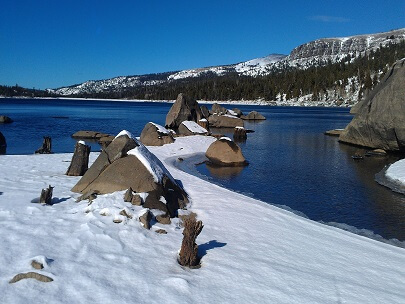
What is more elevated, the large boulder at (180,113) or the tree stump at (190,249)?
the large boulder at (180,113)

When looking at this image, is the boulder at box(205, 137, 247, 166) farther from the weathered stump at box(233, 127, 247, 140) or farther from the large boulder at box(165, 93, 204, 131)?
the large boulder at box(165, 93, 204, 131)

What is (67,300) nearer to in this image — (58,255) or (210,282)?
(58,255)

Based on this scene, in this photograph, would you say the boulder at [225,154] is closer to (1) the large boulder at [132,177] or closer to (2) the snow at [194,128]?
(1) the large boulder at [132,177]

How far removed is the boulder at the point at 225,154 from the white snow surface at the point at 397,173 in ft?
27.9

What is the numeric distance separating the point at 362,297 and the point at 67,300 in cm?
470

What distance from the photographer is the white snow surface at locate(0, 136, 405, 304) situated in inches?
209

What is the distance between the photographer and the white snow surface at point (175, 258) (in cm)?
530

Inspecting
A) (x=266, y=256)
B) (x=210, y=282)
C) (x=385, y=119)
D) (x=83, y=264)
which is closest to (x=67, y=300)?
(x=83, y=264)

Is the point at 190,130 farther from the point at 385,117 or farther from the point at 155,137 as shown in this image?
the point at 385,117

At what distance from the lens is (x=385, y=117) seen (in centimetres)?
2862

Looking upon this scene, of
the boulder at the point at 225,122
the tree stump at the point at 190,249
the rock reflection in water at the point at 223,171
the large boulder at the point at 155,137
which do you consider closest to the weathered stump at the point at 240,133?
the large boulder at the point at 155,137

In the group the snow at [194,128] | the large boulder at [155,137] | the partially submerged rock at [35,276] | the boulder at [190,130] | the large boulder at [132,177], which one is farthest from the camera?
the snow at [194,128]

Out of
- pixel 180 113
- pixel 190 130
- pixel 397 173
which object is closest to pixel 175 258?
pixel 397 173

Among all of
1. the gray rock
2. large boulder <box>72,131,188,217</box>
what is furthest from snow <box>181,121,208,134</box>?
the gray rock
